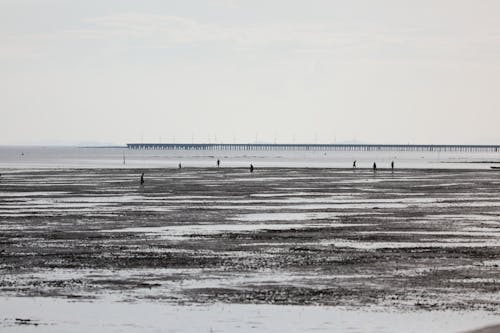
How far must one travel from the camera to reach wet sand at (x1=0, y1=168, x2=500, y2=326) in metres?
20.9

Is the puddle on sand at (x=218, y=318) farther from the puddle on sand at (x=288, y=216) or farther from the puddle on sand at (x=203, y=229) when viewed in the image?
the puddle on sand at (x=288, y=216)

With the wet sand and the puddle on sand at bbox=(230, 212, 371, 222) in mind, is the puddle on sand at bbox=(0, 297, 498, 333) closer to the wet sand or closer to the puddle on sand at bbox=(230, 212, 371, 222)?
the wet sand

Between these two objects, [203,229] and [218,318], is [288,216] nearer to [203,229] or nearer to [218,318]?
[203,229]

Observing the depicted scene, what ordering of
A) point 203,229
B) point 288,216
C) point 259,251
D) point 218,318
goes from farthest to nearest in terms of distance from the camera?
point 288,216 < point 203,229 < point 259,251 < point 218,318

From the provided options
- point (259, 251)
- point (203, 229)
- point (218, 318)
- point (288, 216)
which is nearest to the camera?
point (218, 318)

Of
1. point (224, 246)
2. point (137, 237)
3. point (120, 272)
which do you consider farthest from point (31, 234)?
point (120, 272)

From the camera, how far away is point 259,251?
94.5 feet

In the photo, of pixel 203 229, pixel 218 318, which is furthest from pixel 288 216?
pixel 218 318

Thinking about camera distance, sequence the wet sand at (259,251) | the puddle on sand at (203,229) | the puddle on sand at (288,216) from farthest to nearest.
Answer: the puddle on sand at (288,216), the puddle on sand at (203,229), the wet sand at (259,251)

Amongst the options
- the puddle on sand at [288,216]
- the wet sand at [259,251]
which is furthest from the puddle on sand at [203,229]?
the puddle on sand at [288,216]

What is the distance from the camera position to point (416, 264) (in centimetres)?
2553

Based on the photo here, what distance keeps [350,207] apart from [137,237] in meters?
17.6

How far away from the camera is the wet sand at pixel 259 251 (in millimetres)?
20875

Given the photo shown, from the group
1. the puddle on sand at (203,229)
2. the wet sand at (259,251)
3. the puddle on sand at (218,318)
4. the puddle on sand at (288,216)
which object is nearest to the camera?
the puddle on sand at (218,318)
